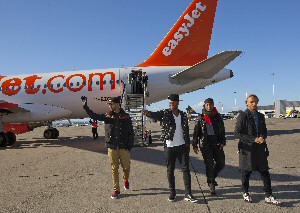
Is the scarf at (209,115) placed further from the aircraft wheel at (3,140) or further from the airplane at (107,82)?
the aircraft wheel at (3,140)

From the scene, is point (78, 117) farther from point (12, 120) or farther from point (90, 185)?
point (90, 185)

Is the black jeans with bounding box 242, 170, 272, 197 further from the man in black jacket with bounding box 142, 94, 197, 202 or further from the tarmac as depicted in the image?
the man in black jacket with bounding box 142, 94, 197, 202

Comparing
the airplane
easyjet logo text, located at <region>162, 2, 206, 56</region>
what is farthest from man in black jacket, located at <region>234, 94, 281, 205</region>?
easyjet logo text, located at <region>162, 2, 206, 56</region>

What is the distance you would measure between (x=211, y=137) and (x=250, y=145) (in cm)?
81

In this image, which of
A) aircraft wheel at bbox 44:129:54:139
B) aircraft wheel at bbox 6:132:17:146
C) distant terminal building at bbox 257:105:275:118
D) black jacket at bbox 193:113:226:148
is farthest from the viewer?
distant terminal building at bbox 257:105:275:118

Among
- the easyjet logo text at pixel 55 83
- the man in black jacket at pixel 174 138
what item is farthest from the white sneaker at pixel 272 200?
the easyjet logo text at pixel 55 83

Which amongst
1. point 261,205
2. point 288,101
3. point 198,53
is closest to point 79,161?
point 261,205

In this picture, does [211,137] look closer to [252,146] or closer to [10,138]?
[252,146]

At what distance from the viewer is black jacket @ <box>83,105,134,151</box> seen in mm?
5668

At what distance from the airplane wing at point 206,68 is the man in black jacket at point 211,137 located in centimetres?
765

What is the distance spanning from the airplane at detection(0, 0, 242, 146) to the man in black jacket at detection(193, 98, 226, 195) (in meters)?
10.6

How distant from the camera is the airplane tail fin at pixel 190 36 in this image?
17.6m

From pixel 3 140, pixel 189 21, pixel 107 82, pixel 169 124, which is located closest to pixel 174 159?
pixel 169 124

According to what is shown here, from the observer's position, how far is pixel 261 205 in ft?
15.4
